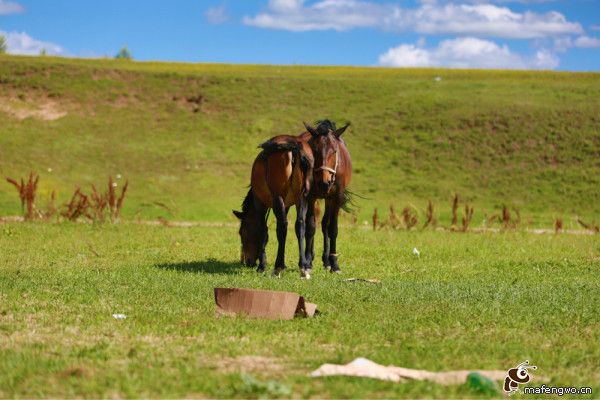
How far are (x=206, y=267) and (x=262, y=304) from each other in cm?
556

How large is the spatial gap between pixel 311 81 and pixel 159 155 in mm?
14362

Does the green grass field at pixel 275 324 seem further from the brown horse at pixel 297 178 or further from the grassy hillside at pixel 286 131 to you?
the grassy hillside at pixel 286 131

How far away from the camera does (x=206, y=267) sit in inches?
638

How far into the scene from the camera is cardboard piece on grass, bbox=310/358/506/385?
7.59 m

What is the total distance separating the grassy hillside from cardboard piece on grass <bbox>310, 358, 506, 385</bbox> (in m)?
25.3

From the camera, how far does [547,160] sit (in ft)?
144

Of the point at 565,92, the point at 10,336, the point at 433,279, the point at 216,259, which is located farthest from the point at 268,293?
the point at 565,92

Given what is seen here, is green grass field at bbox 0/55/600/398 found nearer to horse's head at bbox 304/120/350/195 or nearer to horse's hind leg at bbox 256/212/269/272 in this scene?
horse's hind leg at bbox 256/212/269/272

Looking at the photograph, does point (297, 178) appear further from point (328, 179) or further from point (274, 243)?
point (274, 243)

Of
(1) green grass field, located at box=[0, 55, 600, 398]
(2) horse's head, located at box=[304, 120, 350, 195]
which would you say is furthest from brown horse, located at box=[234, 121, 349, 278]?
(1) green grass field, located at box=[0, 55, 600, 398]

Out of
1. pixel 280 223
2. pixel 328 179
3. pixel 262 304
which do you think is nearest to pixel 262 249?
pixel 280 223

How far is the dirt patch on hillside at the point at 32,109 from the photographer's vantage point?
4894cm

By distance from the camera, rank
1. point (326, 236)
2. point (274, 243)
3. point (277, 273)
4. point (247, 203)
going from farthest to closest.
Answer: point (274, 243)
point (326, 236)
point (247, 203)
point (277, 273)

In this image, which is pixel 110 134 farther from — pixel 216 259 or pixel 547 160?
pixel 216 259
